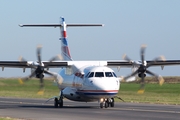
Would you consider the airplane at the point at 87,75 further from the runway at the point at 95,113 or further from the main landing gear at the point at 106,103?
the runway at the point at 95,113

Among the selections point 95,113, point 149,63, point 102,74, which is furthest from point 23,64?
point 149,63

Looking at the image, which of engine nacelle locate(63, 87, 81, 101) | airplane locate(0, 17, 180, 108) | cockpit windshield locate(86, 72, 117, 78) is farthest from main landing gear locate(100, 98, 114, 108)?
engine nacelle locate(63, 87, 81, 101)

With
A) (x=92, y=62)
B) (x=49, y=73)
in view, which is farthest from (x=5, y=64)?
(x=92, y=62)

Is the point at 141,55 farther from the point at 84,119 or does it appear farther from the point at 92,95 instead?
the point at 84,119

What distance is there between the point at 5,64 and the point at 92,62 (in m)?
6.06

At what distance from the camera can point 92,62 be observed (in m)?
36.0

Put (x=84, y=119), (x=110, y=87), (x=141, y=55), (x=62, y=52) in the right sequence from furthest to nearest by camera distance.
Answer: (x=62, y=52)
(x=141, y=55)
(x=110, y=87)
(x=84, y=119)

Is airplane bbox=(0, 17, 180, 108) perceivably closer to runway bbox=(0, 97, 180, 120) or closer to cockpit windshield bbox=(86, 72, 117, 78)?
cockpit windshield bbox=(86, 72, 117, 78)

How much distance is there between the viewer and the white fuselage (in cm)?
3138

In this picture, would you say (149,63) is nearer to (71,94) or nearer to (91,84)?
(91,84)

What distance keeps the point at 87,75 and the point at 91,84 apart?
96 centimetres

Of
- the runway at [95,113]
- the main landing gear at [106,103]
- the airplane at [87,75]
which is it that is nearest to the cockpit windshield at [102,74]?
the airplane at [87,75]

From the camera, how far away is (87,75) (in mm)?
32906

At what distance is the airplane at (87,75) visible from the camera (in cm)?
3170
